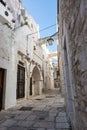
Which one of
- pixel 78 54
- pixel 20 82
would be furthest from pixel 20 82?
pixel 78 54

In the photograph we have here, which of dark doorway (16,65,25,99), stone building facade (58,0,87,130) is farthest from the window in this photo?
stone building facade (58,0,87,130)

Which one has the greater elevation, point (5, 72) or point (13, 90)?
point (5, 72)

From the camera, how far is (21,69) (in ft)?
28.7

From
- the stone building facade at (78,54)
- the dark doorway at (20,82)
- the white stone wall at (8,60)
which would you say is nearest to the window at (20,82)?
the dark doorway at (20,82)

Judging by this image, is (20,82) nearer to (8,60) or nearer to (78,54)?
(8,60)

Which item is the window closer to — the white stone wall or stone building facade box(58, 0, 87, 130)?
the white stone wall

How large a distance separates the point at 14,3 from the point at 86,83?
11781 millimetres

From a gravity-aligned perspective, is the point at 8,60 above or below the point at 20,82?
above

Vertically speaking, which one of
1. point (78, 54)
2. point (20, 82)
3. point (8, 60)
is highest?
point (8, 60)

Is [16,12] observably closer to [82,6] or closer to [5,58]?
[5,58]

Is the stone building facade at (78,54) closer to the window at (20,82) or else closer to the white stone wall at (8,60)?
the white stone wall at (8,60)

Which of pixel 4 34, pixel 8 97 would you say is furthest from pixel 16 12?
pixel 8 97

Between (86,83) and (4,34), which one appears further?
(4,34)

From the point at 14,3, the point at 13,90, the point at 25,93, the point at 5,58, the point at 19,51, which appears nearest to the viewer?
the point at 5,58
